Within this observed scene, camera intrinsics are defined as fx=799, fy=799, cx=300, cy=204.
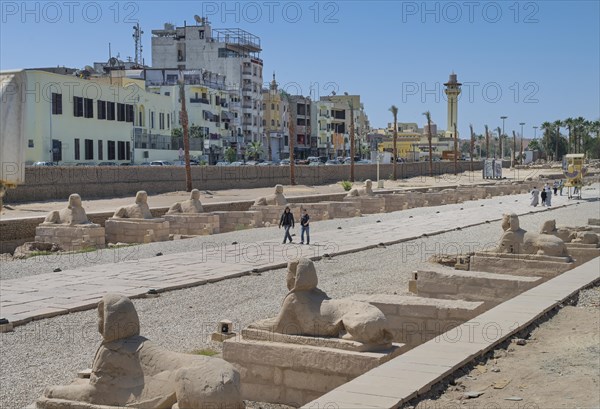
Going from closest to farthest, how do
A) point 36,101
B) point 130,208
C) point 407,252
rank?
point 407,252, point 130,208, point 36,101

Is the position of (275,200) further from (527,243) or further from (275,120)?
(275,120)

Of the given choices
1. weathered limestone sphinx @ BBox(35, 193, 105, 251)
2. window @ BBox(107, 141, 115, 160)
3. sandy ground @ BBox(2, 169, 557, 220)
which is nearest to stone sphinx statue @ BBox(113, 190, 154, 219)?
weathered limestone sphinx @ BBox(35, 193, 105, 251)

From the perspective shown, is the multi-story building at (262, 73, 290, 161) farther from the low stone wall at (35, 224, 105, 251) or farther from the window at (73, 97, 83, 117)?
the low stone wall at (35, 224, 105, 251)

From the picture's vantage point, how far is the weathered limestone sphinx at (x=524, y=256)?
41.3ft

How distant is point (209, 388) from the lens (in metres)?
4.54

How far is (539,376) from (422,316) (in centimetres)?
230

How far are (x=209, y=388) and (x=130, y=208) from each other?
1797cm

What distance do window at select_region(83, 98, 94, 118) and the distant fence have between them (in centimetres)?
576

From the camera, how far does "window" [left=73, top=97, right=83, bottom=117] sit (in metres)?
42.1

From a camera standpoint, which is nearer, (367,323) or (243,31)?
(367,323)

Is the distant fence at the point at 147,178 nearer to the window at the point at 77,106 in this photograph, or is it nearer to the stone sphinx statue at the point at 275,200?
the window at the point at 77,106

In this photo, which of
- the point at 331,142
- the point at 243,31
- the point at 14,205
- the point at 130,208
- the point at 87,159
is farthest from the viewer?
the point at 331,142

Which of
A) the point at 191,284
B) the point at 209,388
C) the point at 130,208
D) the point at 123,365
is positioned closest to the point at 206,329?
the point at 191,284

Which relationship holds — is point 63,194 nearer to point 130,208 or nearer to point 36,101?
point 36,101
